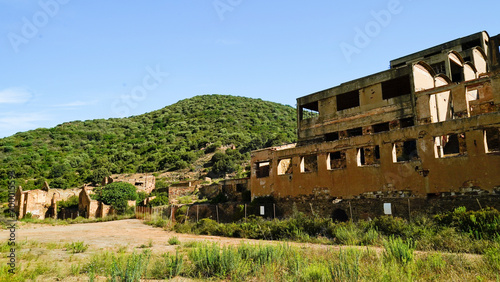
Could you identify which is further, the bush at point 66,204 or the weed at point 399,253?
the bush at point 66,204

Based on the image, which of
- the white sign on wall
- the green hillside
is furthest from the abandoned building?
the green hillside

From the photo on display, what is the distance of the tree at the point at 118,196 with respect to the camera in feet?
129

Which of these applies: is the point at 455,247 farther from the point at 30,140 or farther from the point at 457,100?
the point at 30,140

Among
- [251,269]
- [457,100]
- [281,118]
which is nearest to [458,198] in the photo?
[457,100]

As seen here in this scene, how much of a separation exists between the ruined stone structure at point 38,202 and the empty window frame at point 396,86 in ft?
123

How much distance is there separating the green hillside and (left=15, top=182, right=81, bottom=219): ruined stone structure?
8.37m

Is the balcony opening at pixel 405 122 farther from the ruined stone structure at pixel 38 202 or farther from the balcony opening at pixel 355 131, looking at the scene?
the ruined stone structure at pixel 38 202

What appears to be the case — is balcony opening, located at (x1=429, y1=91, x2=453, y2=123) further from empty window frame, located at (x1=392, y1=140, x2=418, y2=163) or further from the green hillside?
the green hillside

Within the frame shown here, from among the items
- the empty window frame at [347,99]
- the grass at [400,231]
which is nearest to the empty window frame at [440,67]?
the empty window frame at [347,99]

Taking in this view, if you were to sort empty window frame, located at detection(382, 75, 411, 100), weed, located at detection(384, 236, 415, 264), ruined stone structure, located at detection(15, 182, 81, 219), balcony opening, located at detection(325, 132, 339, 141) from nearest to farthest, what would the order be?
1. weed, located at detection(384, 236, 415, 264)
2. empty window frame, located at detection(382, 75, 411, 100)
3. balcony opening, located at detection(325, 132, 339, 141)
4. ruined stone structure, located at detection(15, 182, 81, 219)

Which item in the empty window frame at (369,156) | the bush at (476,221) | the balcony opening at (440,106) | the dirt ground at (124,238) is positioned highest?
the balcony opening at (440,106)

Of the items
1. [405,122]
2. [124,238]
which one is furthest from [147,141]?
[405,122]

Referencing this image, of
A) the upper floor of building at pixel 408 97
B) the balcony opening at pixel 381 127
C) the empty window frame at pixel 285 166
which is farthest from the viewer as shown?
the empty window frame at pixel 285 166

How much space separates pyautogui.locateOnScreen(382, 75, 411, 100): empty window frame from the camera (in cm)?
2377
